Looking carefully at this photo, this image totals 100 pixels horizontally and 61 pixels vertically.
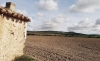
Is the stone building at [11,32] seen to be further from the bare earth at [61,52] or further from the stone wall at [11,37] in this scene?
the bare earth at [61,52]

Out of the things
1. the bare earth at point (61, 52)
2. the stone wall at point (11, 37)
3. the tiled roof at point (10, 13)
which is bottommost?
the bare earth at point (61, 52)

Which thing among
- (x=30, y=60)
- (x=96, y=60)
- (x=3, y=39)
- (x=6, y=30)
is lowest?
(x=96, y=60)

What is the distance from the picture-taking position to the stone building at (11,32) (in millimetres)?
5277

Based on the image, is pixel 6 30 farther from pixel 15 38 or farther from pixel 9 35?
pixel 15 38

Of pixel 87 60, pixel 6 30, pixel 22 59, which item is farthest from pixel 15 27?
pixel 87 60

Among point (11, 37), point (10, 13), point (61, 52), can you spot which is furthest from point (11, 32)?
point (61, 52)

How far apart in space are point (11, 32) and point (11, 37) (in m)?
0.21

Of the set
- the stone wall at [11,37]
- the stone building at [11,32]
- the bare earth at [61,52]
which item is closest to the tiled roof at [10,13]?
the stone building at [11,32]

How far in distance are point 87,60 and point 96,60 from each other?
90 centimetres

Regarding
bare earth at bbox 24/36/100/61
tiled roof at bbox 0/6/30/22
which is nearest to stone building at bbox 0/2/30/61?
tiled roof at bbox 0/6/30/22

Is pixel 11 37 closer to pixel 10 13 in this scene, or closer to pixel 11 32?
pixel 11 32

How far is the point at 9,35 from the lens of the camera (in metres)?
5.72

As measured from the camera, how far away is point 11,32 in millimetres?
5824

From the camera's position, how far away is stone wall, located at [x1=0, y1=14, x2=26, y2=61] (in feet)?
17.4
